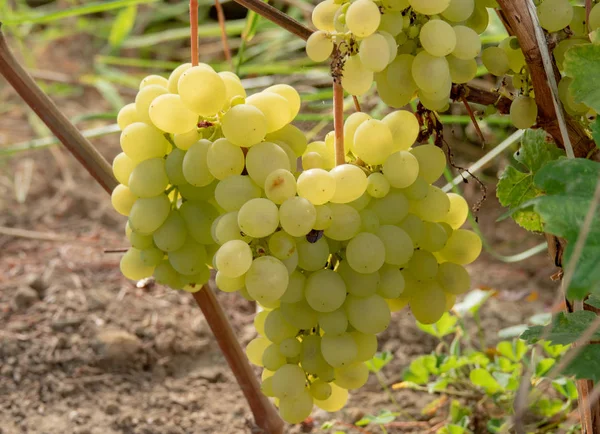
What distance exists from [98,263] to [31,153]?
594 millimetres

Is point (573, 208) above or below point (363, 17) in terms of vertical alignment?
below

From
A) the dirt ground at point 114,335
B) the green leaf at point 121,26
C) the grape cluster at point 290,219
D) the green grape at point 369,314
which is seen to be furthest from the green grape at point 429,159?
the green leaf at point 121,26

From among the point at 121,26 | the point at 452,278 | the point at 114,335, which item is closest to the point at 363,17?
the point at 452,278

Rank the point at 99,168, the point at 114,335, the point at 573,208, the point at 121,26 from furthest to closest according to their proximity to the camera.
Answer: the point at 121,26 → the point at 114,335 → the point at 99,168 → the point at 573,208

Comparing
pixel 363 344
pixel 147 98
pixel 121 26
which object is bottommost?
pixel 363 344

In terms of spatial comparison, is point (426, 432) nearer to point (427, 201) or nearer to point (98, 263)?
point (427, 201)

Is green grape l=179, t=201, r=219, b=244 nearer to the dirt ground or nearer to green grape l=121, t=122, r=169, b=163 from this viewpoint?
green grape l=121, t=122, r=169, b=163

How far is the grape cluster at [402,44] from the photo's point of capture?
1.63 ft

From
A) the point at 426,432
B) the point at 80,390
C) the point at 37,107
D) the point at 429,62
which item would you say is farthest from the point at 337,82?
the point at 80,390

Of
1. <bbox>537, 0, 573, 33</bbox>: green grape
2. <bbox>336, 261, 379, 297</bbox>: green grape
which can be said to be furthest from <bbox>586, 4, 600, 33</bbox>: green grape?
<bbox>336, 261, 379, 297</bbox>: green grape

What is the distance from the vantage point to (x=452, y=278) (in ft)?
1.96

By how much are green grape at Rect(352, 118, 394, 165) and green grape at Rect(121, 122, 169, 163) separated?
6.1 inches

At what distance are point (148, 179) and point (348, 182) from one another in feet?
0.52

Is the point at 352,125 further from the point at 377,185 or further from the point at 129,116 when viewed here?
the point at 129,116
